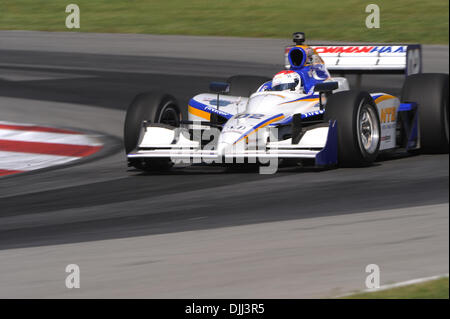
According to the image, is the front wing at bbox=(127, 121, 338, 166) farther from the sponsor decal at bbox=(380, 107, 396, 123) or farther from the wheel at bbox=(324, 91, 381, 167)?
the sponsor decal at bbox=(380, 107, 396, 123)

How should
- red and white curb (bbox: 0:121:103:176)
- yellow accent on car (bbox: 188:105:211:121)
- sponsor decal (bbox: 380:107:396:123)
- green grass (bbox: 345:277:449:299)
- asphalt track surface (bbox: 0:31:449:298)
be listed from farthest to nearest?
red and white curb (bbox: 0:121:103:176)
yellow accent on car (bbox: 188:105:211:121)
sponsor decal (bbox: 380:107:396:123)
asphalt track surface (bbox: 0:31:449:298)
green grass (bbox: 345:277:449:299)

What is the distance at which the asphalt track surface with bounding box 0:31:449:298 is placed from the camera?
5965 millimetres

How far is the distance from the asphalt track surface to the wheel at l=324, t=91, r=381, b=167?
15cm

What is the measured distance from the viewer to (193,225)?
25.5 ft

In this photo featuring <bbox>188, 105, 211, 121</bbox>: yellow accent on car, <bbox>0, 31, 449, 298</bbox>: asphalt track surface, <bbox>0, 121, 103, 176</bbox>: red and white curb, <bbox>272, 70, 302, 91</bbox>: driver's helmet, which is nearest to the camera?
<bbox>0, 31, 449, 298</bbox>: asphalt track surface

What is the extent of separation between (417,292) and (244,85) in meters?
7.34

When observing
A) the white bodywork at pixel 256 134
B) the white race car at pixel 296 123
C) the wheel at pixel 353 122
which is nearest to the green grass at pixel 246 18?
the white race car at pixel 296 123

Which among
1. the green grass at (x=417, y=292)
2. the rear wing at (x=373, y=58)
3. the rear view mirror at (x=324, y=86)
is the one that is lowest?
the green grass at (x=417, y=292)

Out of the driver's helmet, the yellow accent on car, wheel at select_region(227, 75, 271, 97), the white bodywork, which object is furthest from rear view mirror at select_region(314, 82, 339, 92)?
wheel at select_region(227, 75, 271, 97)

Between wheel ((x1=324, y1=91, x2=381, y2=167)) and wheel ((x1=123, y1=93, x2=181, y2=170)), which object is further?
wheel ((x1=123, y1=93, x2=181, y2=170))

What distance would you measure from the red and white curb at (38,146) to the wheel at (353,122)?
3.69m

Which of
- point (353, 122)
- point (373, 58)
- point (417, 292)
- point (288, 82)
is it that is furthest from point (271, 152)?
point (417, 292)

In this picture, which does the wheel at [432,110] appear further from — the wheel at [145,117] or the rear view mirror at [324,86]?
the wheel at [145,117]

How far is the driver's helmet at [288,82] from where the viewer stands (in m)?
10.7
